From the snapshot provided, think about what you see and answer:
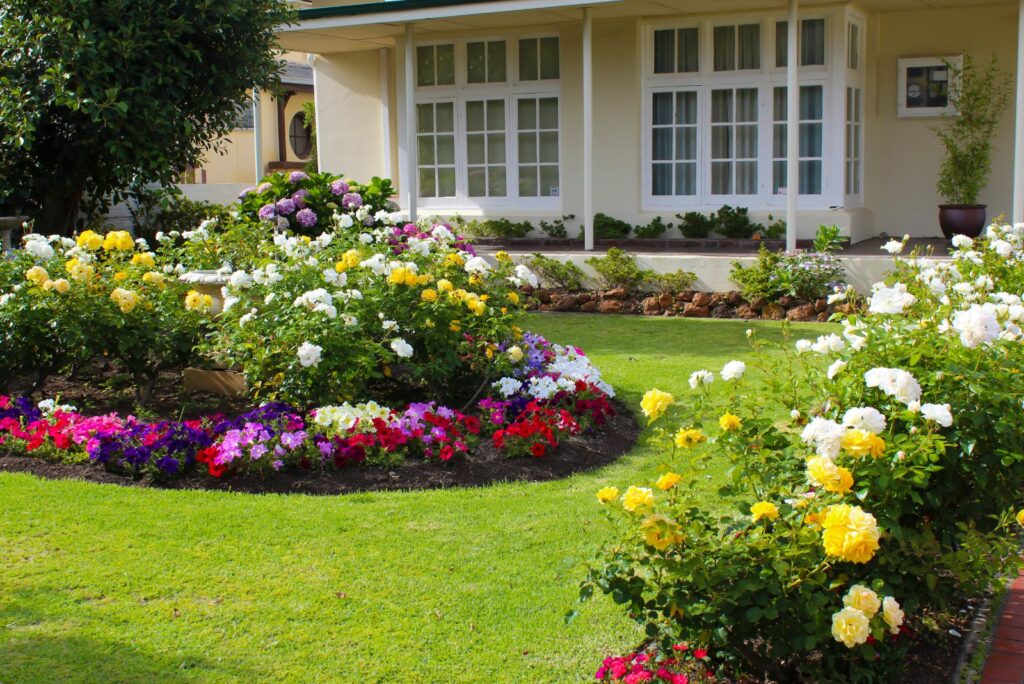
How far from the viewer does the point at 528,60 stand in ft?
50.4

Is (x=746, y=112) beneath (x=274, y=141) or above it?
beneath

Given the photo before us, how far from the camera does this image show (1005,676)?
368 centimetres

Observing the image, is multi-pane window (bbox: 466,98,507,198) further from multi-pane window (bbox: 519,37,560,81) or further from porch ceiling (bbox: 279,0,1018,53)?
porch ceiling (bbox: 279,0,1018,53)

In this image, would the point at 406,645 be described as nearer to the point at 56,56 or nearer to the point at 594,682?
the point at 594,682

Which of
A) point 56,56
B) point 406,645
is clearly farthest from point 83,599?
point 56,56

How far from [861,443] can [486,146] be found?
1293 centimetres

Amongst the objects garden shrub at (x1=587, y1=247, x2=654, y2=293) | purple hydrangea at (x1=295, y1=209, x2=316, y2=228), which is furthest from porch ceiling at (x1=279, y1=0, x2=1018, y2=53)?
garden shrub at (x1=587, y1=247, x2=654, y2=293)

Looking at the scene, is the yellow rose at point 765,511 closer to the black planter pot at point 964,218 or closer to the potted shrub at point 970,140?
the black planter pot at point 964,218

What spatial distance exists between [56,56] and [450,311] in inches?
205

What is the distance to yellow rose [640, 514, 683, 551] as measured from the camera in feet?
10.6

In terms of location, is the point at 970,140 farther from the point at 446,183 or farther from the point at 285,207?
the point at 285,207

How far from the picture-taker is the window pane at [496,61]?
50.6ft

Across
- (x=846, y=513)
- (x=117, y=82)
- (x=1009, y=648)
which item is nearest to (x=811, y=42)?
(x=117, y=82)

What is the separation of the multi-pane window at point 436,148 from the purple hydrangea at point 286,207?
3.51 meters
